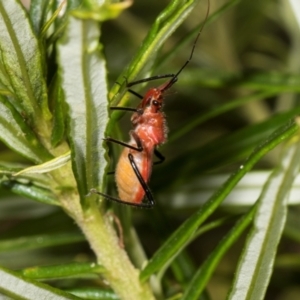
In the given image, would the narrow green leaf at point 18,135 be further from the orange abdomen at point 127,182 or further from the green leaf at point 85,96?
the orange abdomen at point 127,182

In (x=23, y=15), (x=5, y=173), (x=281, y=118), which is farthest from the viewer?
(x=281, y=118)

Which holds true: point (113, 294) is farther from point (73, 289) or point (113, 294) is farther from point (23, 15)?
point (23, 15)

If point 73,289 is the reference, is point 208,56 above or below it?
above

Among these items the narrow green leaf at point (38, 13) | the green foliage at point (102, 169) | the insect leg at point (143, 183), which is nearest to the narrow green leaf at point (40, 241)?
the green foliage at point (102, 169)

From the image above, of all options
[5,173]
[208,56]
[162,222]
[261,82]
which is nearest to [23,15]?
[5,173]

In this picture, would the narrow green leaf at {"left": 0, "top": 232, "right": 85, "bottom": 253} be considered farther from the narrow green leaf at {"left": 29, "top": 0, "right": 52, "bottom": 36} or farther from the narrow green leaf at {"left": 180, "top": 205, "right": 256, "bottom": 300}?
the narrow green leaf at {"left": 29, "top": 0, "right": 52, "bottom": 36}

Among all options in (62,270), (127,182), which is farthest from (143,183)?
(62,270)

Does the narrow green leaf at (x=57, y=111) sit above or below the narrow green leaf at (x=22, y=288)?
above
